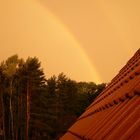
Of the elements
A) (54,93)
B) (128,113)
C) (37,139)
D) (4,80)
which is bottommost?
(128,113)

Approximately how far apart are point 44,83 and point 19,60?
5.27 m

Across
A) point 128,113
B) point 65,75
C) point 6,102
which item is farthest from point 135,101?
point 65,75

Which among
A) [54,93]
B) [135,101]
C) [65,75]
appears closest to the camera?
[135,101]

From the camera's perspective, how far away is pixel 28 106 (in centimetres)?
4772

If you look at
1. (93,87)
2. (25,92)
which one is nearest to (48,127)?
(25,92)

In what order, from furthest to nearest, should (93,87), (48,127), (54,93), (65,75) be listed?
(93,87)
(65,75)
(54,93)
(48,127)

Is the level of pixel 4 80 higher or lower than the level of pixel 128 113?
higher

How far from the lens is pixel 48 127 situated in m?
48.8

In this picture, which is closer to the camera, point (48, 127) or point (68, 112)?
point (48, 127)

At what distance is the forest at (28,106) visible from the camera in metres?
48.3

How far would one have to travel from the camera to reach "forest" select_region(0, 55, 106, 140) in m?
48.3

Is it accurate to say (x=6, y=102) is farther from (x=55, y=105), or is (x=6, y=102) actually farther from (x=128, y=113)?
(x=128, y=113)

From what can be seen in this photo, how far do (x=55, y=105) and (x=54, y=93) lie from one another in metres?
3.80

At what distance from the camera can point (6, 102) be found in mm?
51688
